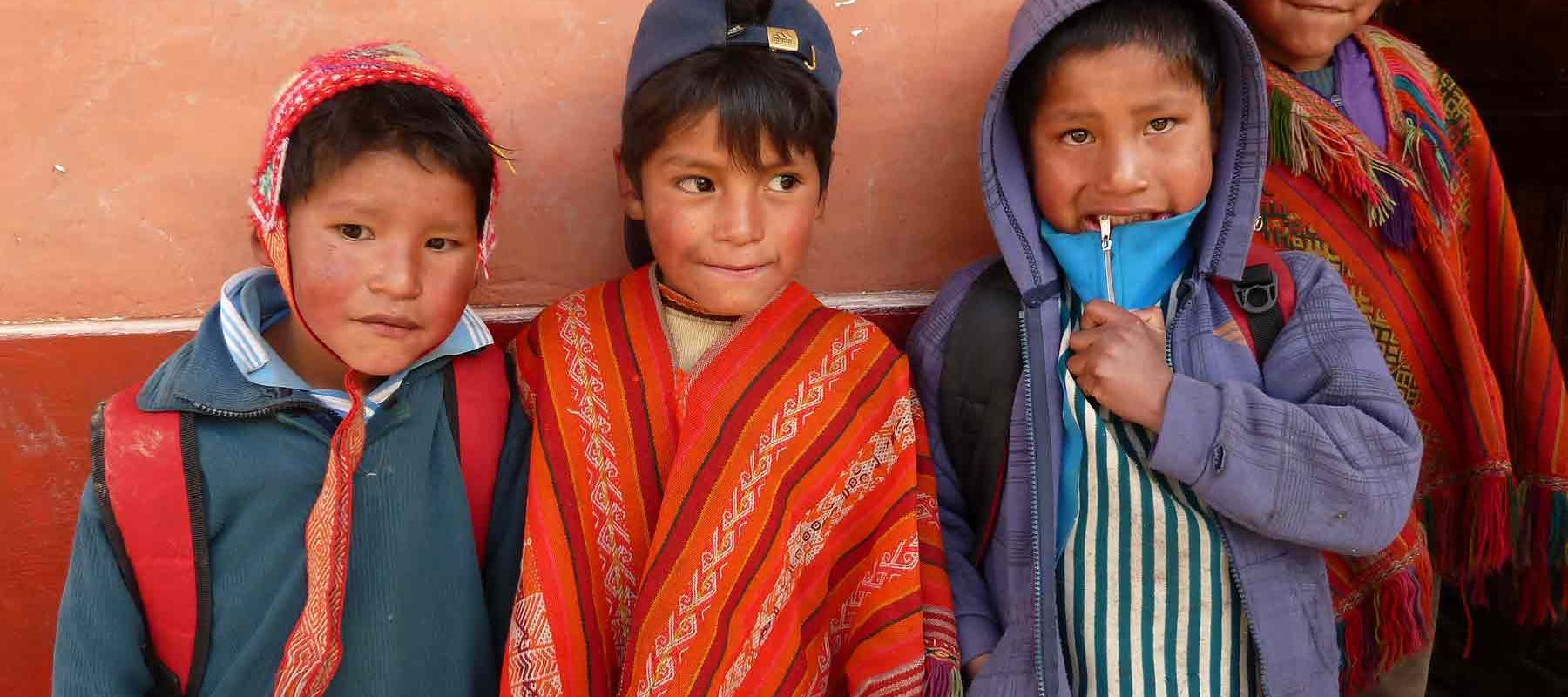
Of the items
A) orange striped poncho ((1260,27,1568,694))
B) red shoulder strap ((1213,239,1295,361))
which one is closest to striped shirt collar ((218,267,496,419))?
red shoulder strap ((1213,239,1295,361))

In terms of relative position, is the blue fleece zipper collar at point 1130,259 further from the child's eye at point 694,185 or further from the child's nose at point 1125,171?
the child's eye at point 694,185

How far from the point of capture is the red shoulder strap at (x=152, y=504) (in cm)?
151

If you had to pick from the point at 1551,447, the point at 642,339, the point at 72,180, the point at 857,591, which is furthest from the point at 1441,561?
the point at 72,180

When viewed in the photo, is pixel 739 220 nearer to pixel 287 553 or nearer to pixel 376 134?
pixel 376 134

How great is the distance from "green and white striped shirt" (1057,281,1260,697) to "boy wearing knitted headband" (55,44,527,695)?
1.02m

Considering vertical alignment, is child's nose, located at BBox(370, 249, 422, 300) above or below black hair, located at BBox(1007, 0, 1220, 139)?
below

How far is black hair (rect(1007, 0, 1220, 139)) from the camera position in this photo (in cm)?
182

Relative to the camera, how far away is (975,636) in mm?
1854

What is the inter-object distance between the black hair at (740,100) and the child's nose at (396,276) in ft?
1.43

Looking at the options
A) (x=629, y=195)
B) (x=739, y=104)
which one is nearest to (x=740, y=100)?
(x=739, y=104)

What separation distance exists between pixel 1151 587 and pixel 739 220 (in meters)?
0.91

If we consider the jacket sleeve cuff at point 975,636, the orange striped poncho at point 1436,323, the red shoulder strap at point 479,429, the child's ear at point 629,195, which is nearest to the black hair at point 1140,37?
the orange striped poncho at point 1436,323

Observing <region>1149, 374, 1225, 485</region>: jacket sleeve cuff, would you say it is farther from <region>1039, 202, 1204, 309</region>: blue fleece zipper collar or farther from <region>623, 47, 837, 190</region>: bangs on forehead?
<region>623, 47, 837, 190</region>: bangs on forehead

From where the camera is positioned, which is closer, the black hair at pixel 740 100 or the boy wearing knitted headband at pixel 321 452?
the boy wearing knitted headband at pixel 321 452
